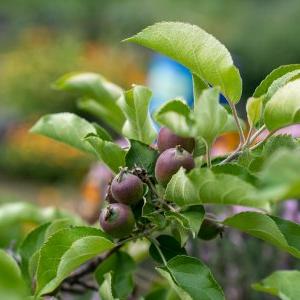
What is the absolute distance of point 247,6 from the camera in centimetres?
1242

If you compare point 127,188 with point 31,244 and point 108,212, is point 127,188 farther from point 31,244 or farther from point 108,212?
point 31,244

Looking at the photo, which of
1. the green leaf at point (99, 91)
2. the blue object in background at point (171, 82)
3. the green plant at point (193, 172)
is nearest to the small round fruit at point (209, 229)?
the green plant at point (193, 172)

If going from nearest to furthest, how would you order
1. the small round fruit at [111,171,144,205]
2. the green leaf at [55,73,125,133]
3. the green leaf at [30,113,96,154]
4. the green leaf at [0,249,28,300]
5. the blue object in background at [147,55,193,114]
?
the green leaf at [0,249,28,300] < the small round fruit at [111,171,144,205] < the green leaf at [30,113,96,154] < the green leaf at [55,73,125,133] < the blue object in background at [147,55,193,114]

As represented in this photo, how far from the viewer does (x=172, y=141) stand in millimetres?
799

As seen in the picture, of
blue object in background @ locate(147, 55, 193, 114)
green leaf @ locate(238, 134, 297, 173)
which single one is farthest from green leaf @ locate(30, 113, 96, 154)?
blue object in background @ locate(147, 55, 193, 114)

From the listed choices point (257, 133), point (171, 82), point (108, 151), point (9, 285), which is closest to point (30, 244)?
point (108, 151)

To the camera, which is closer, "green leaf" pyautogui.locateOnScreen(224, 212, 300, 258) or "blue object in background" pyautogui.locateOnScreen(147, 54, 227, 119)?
"green leaf" pyautogui.locateOnScreen(224, 212, 300, 258)

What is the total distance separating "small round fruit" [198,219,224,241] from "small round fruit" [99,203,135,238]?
0.34 feet

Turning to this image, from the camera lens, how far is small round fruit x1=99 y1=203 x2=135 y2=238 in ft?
2.62

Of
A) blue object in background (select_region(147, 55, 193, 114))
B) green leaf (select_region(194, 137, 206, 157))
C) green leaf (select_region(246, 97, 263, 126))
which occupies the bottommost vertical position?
blue object in background (select_region(147, 55, 193, 114))

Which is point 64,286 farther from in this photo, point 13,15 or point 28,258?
point 13,15

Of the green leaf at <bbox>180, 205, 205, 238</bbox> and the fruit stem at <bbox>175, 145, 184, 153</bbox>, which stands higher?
the fruit stem at <bbox>175, 145, 184, 153</bbox>

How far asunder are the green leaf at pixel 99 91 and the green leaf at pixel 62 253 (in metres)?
0.38

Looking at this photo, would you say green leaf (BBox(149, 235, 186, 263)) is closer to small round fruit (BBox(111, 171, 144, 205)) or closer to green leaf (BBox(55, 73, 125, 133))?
small round fruit (BBox(111, 171, 144, 205))
